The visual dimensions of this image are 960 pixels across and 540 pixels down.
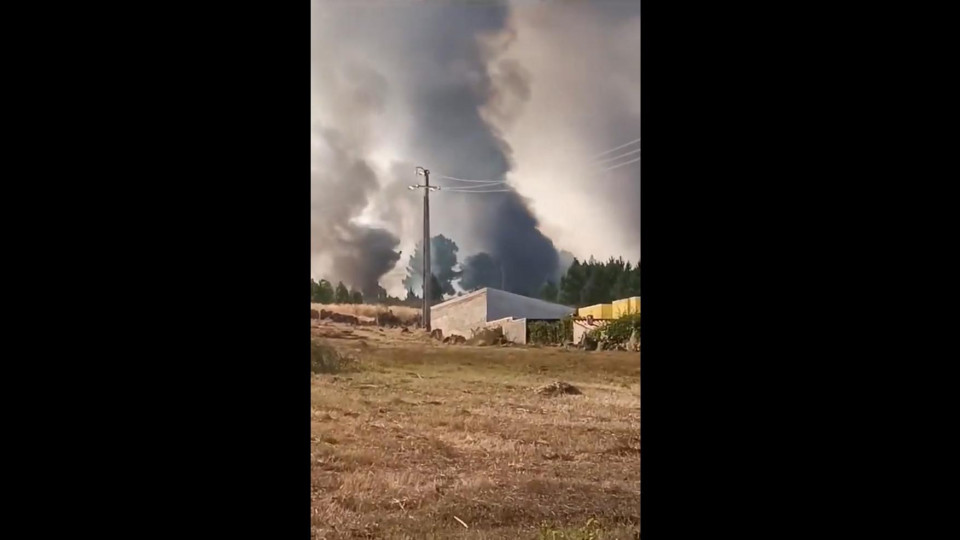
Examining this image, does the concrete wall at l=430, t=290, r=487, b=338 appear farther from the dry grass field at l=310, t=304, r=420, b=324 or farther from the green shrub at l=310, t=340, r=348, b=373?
the green shrub at l=310, t=340, r=348, b=373

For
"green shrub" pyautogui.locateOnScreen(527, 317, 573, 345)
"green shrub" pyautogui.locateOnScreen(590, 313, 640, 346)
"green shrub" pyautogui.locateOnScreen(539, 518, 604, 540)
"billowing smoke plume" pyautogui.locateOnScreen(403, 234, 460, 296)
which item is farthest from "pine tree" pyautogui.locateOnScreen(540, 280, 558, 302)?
"green shrub" pyautogui.locateOnScreen(539, 518, 604, 540)

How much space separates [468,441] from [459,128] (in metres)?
1.20

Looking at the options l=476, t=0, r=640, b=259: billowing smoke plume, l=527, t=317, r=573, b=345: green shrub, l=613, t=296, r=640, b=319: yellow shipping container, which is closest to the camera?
l=476, t=0, r=640, b=259: billowing smoke plume

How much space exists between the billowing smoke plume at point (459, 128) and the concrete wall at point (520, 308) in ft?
0.32

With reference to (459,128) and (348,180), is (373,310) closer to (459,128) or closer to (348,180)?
(348,180)

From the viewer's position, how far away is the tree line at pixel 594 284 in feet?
8.12

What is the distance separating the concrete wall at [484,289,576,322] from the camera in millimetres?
2588

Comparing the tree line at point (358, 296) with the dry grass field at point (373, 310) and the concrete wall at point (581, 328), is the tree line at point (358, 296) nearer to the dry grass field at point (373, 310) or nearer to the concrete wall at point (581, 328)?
the dry grass field at point (373, 310)

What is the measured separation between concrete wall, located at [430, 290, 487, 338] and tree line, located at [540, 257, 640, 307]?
0.78ft

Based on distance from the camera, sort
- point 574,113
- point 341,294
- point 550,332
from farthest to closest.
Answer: point 550,332
point 341,294
point 574,113

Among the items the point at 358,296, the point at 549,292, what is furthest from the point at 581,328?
the point at 358,296

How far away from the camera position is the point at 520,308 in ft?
8.57
